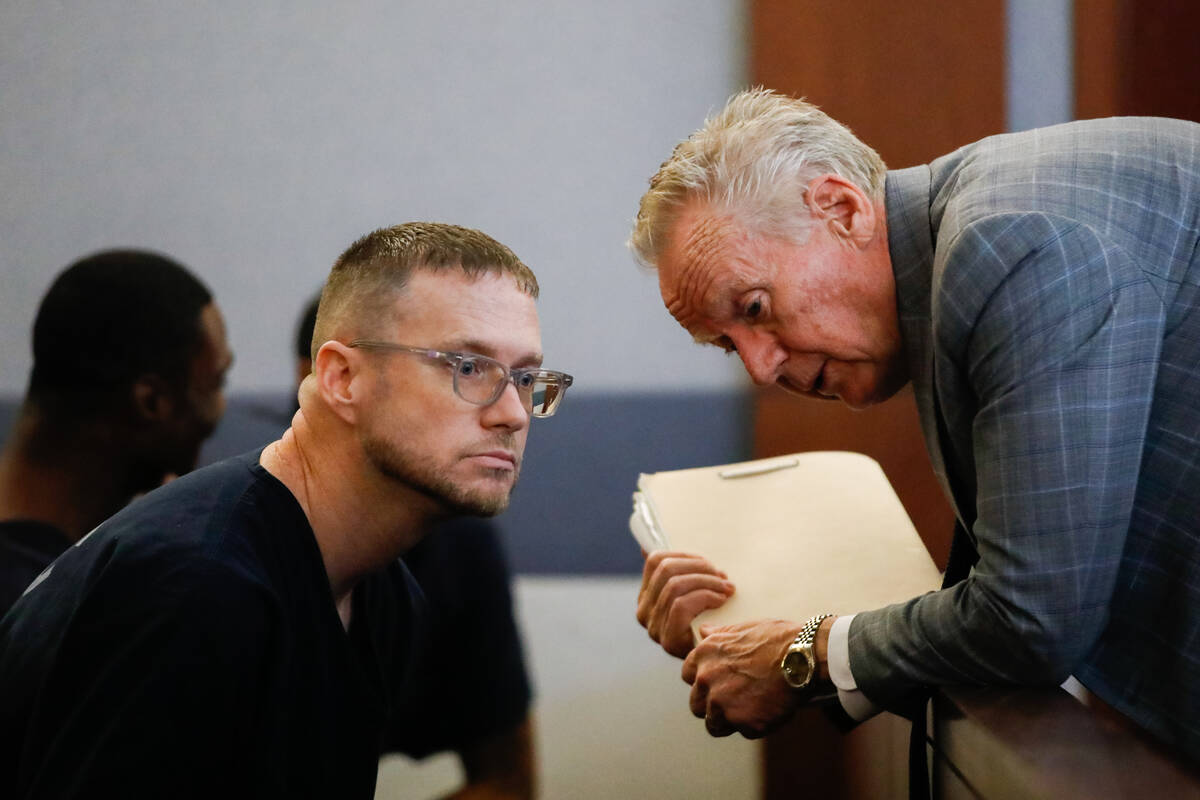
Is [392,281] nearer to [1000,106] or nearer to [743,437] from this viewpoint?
[743,437]

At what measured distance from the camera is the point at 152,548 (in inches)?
36.9

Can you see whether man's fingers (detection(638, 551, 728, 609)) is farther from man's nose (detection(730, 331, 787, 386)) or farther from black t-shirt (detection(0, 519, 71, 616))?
black t-shirt (detection(0, 519, 71, 616))

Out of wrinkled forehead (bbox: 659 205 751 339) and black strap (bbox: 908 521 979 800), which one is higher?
wrinkled forehead (bbox: 659 205 751 339)

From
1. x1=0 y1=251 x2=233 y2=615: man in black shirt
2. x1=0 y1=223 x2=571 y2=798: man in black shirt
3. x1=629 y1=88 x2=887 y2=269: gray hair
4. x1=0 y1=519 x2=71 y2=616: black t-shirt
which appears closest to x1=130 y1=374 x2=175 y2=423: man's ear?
x1=0 y1=251 x2=233 y2=615: man in black shirt

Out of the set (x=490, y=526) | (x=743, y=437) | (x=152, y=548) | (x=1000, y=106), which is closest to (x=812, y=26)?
(x=1000, y=106)

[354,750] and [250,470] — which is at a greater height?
[250,470]

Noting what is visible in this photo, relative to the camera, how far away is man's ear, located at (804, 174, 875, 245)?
1125 millimetres

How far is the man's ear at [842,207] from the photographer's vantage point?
1.12 metres

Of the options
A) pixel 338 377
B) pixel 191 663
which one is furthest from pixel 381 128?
pixel 191 663

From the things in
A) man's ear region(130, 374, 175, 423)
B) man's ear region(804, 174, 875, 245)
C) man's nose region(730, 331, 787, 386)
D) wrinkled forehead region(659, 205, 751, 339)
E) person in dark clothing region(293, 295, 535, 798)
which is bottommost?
person in dark clothing region(293, 295, 535, 798)

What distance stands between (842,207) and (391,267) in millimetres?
489

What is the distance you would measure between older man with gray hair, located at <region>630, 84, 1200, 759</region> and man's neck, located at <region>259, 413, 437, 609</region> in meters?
0.38

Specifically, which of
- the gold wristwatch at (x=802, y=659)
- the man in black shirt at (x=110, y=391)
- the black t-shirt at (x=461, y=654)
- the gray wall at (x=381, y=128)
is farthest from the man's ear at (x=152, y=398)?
the gold wristwatch at (x=802, y=659)

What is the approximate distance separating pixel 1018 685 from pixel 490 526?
1.24 m
